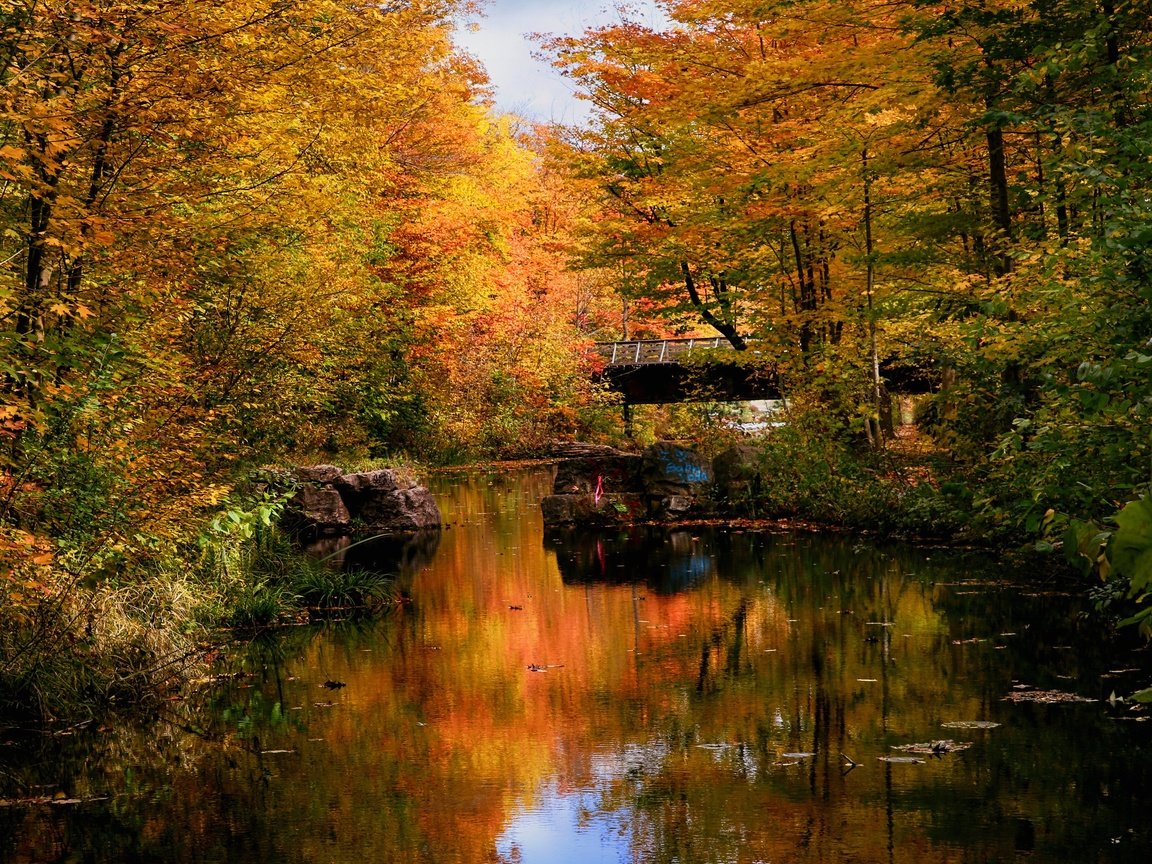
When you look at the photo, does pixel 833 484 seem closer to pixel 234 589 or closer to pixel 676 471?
pixel 676 471

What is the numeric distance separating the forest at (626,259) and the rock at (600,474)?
1473mm

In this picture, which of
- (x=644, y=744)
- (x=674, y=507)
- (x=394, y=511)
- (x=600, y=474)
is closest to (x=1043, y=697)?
(x=644, y=744)

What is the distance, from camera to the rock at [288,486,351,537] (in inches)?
784

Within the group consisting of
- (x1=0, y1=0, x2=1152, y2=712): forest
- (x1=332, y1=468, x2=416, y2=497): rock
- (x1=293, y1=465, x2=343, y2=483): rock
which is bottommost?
(x1=332, y1=468, x2=416, y2=497): rock

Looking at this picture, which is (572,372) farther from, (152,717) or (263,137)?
(152,717)

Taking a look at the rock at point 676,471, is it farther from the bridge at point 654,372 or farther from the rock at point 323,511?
the bridge at point 654,372

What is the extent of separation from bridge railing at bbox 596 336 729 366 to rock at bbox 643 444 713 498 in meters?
9.83

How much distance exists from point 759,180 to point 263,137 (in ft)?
22.9

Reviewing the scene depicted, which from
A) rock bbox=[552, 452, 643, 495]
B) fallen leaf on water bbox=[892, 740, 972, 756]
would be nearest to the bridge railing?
rock bbox=[552, 452, 643, 495]

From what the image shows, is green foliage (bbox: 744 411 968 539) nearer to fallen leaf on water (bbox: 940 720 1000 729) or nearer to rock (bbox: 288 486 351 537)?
rock (bbox: 288 486 351 537)

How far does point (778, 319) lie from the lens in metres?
19.6

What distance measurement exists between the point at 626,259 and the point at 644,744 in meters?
16.7

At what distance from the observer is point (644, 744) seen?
7812 mm

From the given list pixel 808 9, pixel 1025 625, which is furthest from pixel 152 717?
pixel 808 9
